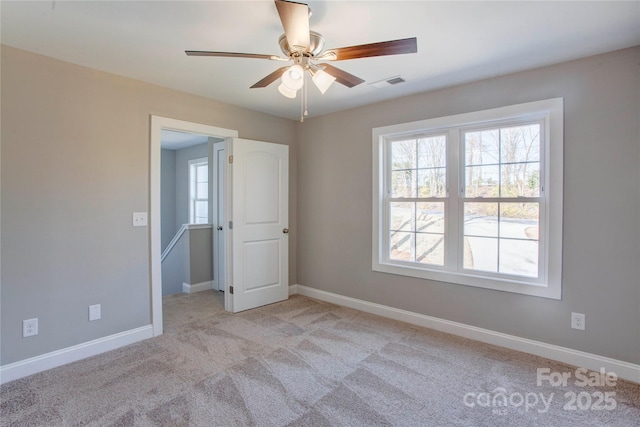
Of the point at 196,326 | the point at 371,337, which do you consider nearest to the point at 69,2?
the point at 196,326

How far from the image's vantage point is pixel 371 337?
3027mm

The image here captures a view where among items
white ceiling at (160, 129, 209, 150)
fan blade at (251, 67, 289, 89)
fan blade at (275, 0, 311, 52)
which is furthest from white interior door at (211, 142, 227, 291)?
fan blade at (275, 0, 311, 52)

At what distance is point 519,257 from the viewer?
280 cm

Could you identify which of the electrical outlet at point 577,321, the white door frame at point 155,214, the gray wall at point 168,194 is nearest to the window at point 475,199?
the electrical outlet at point 577,321

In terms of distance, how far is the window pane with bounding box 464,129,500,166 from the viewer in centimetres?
292

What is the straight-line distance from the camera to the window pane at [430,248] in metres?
3.25

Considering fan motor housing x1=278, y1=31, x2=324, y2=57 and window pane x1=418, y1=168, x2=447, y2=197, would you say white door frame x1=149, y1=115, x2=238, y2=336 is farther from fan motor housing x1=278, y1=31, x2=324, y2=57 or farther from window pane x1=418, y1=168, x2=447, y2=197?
window pane x1=418, y1=168, x2=447, y2=197

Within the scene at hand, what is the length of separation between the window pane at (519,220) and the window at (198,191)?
4906mm

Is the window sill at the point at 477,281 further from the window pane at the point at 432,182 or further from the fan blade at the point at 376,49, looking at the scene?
the fan blade at the point at 376,49

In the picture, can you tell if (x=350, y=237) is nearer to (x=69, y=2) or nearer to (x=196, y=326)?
(x=196, y=326)

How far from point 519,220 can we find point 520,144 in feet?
2.22

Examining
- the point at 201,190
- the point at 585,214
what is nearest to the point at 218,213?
the point at 201,190

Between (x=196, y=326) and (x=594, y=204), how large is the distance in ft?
12.2

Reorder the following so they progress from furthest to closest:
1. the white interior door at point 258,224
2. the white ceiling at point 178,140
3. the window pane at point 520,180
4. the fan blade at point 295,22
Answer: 1. the white ceiling at point 178,140
2. the white interior door at point 258,224
3. the window pane at point 520,180
4. the fan blade at point 295,22
